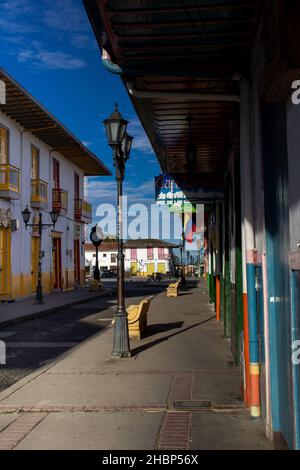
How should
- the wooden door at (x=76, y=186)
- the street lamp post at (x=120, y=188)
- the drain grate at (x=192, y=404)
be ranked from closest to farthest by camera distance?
the drain grate at (x=192, y=404), the street lamp post at (x=120, y=188), the wooden door at (x=76, y=186)

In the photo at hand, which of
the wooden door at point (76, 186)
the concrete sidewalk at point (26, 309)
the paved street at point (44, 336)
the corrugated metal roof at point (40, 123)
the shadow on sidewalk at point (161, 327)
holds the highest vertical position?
the corrugated metal roof at point (40, 123)

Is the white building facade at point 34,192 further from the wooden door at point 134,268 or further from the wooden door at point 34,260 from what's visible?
the wooden door at point 134,268

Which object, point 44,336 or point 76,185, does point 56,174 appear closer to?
point 76,185

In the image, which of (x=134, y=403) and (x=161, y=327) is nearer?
(x=134, y=403)

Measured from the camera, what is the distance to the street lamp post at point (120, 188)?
9.17 meters

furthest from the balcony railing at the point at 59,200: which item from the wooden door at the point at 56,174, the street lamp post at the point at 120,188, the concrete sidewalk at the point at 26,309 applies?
the street lamp post at the point at 120,188

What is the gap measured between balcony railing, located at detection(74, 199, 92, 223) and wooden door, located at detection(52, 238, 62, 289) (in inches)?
145

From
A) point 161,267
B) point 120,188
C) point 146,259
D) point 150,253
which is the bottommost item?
point 161,267

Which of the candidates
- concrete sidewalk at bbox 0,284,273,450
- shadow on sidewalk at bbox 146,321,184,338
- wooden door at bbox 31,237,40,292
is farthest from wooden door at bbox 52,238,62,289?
concrete sidewalk at bbox 0,284,273,450

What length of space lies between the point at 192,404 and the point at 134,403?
68cm

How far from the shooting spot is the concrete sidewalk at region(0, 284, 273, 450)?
16.3ft

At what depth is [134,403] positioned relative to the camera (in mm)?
6227

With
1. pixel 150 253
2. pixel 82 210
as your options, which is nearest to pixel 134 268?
pixel 150 253
